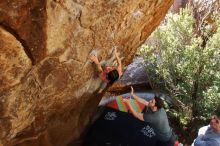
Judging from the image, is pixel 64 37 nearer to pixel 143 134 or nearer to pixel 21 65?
pixel 21 65

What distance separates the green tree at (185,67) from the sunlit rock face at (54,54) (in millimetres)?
1872

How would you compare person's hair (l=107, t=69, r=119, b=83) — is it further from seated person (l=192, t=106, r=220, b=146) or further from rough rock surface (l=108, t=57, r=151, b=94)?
rough rock surface (l=108, t=57, r=151, b=94)

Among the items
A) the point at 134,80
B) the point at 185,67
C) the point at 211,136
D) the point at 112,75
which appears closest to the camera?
the point at 211,136

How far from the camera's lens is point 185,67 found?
8.59m

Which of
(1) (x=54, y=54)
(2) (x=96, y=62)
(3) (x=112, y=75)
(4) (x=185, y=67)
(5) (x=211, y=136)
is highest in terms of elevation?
(1) (x=54, y=54)

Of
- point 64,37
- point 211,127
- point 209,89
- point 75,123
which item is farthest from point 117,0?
point 209,89

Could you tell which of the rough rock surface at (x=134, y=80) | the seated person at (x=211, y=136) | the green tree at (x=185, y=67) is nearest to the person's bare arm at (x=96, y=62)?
the seated person at (x=211, y=136)

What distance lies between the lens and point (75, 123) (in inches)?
276

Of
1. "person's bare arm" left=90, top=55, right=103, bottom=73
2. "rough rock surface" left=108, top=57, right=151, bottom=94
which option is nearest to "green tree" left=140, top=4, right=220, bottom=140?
"rough rock surface" left=108, top=57, right=151, bottom=94

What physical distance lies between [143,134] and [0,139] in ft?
7.75

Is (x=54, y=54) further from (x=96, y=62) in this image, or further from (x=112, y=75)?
(x=112, y=75)

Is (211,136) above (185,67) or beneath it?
beneath

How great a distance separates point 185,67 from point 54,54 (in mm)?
4347

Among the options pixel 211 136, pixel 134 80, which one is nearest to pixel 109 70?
pixel 211 136
